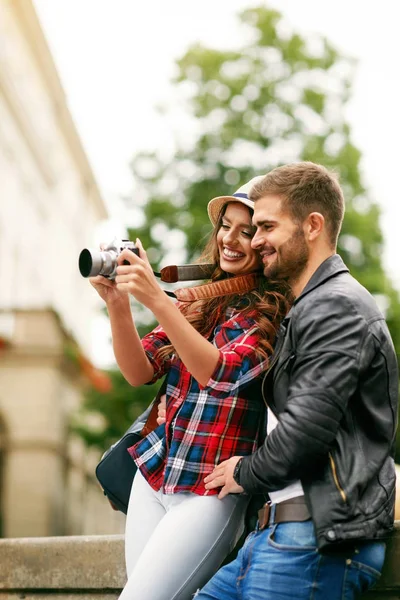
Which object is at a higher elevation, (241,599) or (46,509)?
(241,599)

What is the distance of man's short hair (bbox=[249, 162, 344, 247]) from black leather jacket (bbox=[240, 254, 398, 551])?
1.00 feet

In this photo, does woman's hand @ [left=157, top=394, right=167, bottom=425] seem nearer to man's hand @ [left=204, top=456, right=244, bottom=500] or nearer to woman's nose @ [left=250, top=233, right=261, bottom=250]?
man's hand @ [left=204, top=456, right=244, bottom=500]

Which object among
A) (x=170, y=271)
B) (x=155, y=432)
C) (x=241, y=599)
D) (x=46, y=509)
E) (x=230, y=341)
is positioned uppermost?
(x=170, y=271)

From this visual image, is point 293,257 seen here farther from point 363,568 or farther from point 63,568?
point 63,568

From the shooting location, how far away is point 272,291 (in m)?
2.95

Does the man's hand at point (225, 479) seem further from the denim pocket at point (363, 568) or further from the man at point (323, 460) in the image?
the denim pocket at point (363, 568)

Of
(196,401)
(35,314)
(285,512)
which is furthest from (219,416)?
(35,314)

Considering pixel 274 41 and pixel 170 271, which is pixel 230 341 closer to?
pixel 170 271

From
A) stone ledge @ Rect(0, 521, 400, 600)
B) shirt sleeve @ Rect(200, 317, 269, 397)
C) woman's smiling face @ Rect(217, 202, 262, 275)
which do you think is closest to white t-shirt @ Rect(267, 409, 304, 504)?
shirt sleeve @ Rect(200, 317, 269, 397)

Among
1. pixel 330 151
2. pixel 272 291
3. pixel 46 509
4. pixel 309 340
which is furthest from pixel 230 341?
pixel 46 509

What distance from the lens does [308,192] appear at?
2672mm

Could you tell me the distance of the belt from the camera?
235cm

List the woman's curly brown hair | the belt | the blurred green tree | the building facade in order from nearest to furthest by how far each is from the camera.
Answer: the belt, the woman's curly brown hair, the blurred green tree, the building facade

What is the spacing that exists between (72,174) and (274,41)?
12.8 metres
